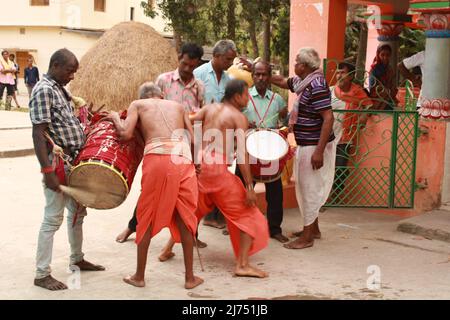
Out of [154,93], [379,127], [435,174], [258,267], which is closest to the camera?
[154,93]

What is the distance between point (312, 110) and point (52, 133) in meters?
2.33

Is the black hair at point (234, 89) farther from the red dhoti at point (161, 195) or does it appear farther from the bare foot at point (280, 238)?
the bare foot at point (280, 238)

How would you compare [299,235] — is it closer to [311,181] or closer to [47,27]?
[311,181]

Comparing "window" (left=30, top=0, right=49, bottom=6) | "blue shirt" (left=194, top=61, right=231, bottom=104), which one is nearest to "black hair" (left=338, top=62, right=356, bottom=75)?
"blue shirt" (left=194, top=61, right=231, bottom=104)

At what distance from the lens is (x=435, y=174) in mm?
7121

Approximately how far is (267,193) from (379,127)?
1976mm


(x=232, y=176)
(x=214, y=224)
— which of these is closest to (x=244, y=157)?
(x=232, y=176)

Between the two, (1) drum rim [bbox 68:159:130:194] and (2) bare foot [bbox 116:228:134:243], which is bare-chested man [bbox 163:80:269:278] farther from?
(2) bare foot [bbox 116:228:134:243]

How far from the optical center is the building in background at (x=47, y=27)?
1214 inches

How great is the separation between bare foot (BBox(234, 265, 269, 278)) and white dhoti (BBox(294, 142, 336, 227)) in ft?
3.56

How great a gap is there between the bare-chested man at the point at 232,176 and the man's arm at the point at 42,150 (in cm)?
121
